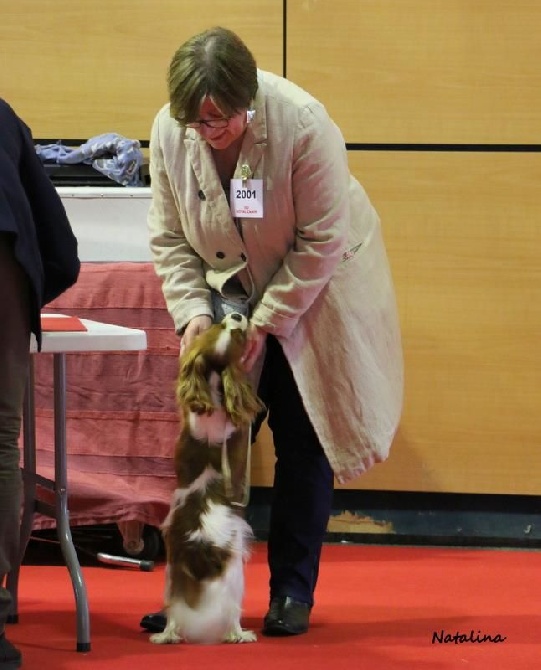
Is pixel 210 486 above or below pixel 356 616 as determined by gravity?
above

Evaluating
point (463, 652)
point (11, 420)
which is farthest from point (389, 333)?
point (11, 420)

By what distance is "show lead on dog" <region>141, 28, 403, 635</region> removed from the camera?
8.43 ft

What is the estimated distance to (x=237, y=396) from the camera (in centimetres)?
250

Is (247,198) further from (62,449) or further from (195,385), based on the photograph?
(62,449)

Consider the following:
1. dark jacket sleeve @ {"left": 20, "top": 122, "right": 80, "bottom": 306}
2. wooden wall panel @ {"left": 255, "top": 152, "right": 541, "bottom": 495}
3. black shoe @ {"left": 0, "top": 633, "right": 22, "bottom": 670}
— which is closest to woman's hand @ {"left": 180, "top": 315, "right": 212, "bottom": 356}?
dark jacket sleeve @ {"left": 20, "top": 122, "right": 80, "bottom": 306}

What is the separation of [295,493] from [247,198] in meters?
0.66

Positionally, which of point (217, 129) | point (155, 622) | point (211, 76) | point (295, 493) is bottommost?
point (155, 622)

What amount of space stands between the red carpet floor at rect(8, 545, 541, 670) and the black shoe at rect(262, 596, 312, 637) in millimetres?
22

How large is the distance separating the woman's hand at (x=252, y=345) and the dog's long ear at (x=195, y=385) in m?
0.12

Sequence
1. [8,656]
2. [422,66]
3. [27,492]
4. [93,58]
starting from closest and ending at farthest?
[8,656] < [27,492] < [422,66] < [93,58]

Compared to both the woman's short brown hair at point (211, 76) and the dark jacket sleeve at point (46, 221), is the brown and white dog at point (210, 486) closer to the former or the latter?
the dark jacket sleeve at point (46, 221)

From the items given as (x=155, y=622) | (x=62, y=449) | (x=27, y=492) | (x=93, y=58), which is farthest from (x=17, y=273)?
(x=93, y=58)

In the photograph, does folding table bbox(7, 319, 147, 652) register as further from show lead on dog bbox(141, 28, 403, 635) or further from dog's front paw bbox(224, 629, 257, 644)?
dog's front paw bbox(224, 629, 257, 644)

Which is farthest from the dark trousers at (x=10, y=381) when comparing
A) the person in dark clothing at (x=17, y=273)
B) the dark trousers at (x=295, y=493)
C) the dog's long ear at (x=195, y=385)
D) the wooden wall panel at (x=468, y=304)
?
the wooden wall panel at (x=468, y=304)
